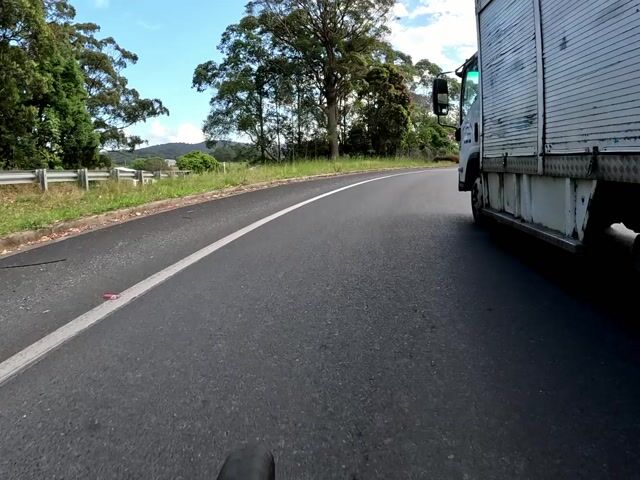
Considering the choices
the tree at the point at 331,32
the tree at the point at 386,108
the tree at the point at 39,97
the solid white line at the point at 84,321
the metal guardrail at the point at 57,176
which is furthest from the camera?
the tree at the point at 386,108

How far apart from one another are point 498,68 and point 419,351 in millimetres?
4048

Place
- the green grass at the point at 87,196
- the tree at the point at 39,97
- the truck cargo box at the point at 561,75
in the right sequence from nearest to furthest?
the truck cargo box at the point at 561,75, the green grass at the point at 87,196, the tree at the point at 39,97

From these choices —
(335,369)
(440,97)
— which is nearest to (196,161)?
(440,97)

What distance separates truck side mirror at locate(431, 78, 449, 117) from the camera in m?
8.01

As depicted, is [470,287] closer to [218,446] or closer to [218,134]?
[218,446]

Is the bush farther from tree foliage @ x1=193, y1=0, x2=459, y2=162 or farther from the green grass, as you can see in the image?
the green grass

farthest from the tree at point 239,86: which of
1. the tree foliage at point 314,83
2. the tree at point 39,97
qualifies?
the tree at point 39,97

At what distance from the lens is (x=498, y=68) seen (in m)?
5.95

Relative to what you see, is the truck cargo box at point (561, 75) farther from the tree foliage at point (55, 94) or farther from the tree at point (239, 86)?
the tree at point (239, 86)

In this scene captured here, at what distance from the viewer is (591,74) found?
12.4 ft

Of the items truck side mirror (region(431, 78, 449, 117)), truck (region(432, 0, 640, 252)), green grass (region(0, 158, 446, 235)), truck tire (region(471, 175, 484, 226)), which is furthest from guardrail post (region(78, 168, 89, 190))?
truck (region(432, 0, 640, 252))

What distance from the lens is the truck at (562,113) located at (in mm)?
3430

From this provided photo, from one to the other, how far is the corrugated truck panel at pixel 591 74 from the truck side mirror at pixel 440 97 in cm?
346

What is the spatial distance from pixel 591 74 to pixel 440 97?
436cm
